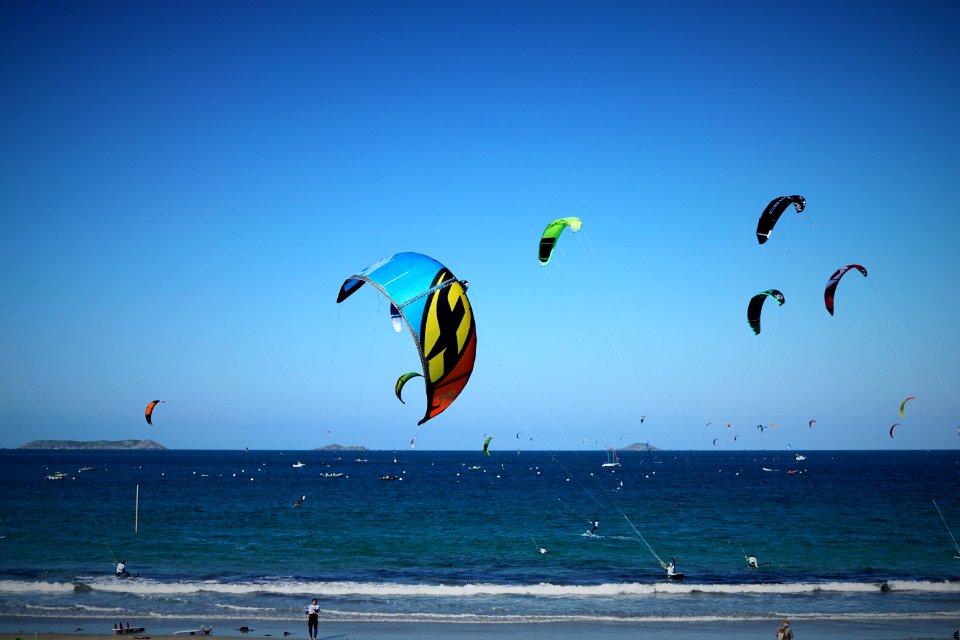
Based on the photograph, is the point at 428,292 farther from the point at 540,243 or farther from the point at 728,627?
the point at 728,627

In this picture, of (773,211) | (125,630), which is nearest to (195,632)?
(125,630)

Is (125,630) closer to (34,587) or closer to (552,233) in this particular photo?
(34,587)

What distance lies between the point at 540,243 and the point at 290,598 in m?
14.8

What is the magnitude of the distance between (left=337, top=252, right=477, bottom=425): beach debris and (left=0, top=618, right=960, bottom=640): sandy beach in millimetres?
7576

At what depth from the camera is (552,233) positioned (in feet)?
64.5

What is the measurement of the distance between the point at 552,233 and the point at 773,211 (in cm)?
622

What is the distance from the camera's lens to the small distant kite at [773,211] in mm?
19906

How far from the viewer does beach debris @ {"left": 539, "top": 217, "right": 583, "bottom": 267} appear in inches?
765

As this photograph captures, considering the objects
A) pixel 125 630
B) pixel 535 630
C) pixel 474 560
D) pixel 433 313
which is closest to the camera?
pixel 433 313

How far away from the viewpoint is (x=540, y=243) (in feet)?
64.4

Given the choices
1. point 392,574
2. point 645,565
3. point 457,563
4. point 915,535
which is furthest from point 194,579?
point 915,535

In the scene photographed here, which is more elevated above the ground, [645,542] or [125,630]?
[125,630]

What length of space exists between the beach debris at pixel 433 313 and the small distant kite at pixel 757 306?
1157 cm

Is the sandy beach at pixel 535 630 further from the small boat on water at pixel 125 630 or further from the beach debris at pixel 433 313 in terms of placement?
the beach debris at pixel 433 313
